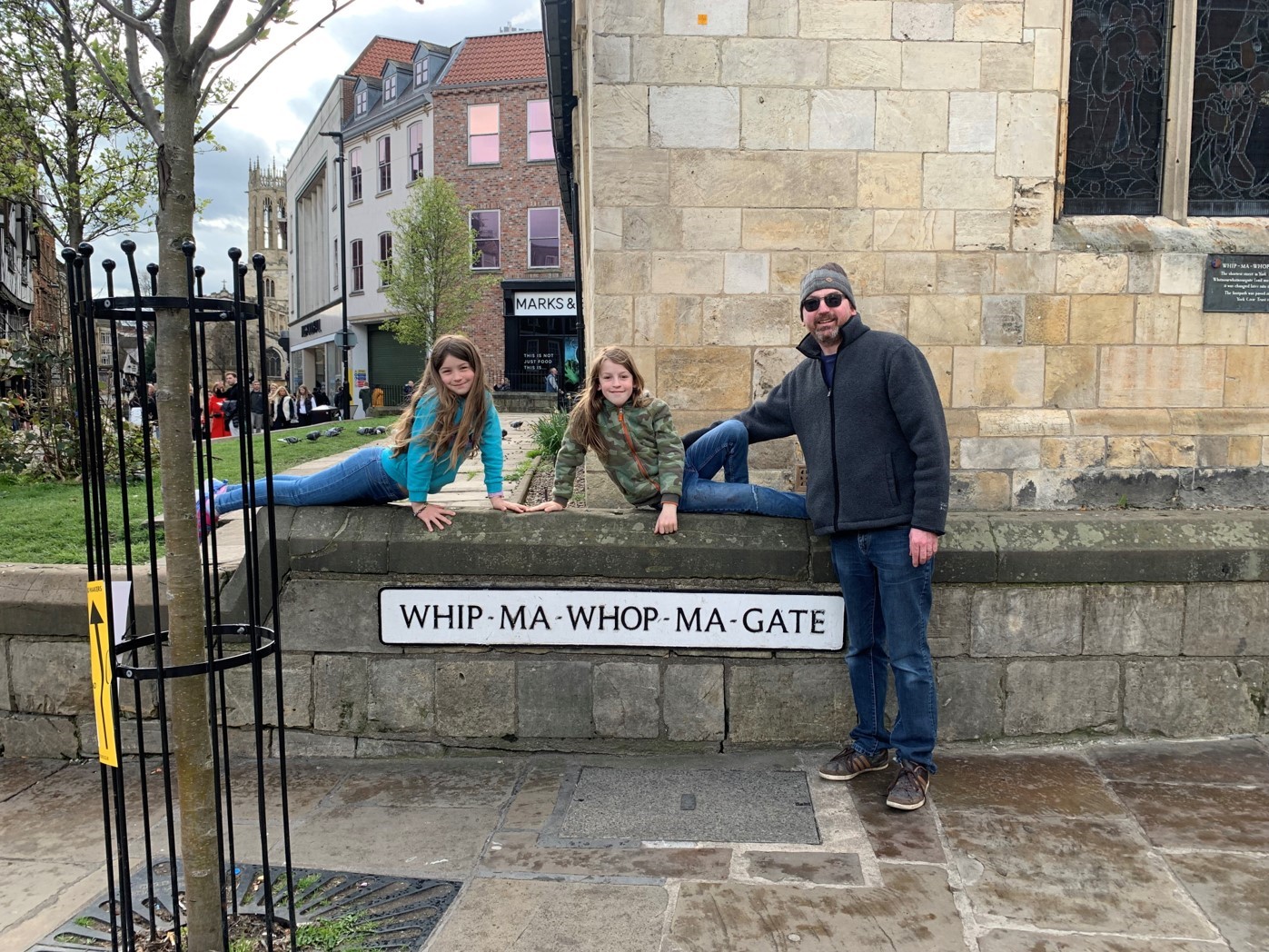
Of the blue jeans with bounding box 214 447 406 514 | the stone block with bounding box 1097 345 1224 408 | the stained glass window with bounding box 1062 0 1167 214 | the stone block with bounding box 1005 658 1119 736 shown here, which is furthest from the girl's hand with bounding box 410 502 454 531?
the stained glass window with bounding box 1062 0 1167 214

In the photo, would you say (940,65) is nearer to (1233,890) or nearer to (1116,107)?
(1116,107)

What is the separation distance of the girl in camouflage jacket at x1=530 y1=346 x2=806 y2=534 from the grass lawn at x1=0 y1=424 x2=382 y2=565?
2463mm

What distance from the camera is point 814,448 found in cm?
391

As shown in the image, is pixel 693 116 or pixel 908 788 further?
pixel 693 116

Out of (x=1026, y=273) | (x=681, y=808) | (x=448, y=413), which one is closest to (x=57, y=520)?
(x=448, y=413)

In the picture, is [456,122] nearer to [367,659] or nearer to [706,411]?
[706,411]

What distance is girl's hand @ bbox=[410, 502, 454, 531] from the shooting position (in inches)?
162

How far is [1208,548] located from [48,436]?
400 inches

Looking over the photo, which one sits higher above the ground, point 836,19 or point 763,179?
point 836,19

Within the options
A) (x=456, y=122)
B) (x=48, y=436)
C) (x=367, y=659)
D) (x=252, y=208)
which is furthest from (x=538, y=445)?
(x=252, y=208)

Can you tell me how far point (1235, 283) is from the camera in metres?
6.61

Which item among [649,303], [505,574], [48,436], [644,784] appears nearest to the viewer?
[644,784]

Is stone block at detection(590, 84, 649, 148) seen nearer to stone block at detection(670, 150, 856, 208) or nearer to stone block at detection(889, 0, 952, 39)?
stone block at detection(670, 150, 856, 208)

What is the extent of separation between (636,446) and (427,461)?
0.88 meters
